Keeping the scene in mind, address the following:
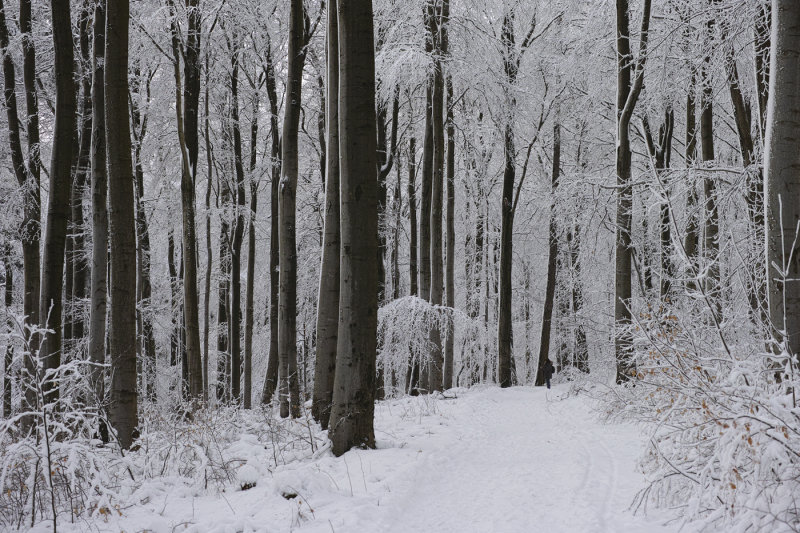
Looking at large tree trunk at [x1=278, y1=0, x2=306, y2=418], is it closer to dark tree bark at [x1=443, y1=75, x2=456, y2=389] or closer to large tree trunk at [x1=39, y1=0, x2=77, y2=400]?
Result: large tree trunk at [x1=39, y1=0, x2=77, y2=400]

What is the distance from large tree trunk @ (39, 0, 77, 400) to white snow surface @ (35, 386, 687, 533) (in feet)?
11.7

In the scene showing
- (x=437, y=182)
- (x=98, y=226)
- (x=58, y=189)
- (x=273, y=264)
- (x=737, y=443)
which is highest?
(x=437, y=182)

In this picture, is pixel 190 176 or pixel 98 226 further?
pixel 190 176

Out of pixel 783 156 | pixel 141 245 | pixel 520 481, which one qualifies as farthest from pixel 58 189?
pixel 141 245

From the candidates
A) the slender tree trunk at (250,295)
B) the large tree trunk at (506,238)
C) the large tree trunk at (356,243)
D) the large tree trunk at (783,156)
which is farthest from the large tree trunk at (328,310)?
the large tree trunk at (506,238)

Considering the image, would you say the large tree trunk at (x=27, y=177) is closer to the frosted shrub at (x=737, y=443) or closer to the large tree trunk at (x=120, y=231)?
the large tree trunk at (x=120, y=231)

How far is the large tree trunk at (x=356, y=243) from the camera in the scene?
19.0 feet

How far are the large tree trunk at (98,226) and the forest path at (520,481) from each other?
15.5ft

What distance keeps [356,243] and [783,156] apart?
3.98 m

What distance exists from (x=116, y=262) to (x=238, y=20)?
340 inches

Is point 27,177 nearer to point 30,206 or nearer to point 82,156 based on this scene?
point 30,206

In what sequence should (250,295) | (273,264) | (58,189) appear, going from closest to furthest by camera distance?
(58,189) → (273,264) → (250,295)

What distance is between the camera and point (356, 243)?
588 centimetres

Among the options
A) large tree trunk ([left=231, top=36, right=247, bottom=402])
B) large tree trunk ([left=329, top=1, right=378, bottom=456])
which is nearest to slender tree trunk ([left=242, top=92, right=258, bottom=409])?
large tree trunk ([left=231, top=36, right=247, bottom=402])
